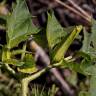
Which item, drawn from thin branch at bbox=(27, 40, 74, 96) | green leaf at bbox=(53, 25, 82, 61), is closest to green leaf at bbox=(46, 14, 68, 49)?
green leaf at bbox=(53, 25, 82, 61)

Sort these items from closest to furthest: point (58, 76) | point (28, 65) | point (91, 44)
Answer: point (28, 65)
point (91, 44)
point (58, 76)

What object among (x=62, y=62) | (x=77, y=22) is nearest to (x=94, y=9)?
(x=77, y=22)

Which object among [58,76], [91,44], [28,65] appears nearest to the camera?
[28,65]

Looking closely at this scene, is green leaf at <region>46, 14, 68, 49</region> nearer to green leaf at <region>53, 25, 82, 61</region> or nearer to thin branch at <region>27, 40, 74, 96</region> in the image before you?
green leaf at <region>53, 25, 82, 61</region>

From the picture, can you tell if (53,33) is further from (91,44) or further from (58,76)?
(58,76)

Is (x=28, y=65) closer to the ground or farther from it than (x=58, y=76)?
farther from it

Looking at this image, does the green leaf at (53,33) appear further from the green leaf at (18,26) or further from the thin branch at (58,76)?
the thin branch at (58,76)

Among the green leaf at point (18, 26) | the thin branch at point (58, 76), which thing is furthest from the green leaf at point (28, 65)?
the thin branch at point (58, 76)

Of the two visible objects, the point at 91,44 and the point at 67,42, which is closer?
the point at 67,42

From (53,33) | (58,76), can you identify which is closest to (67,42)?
(53,33)

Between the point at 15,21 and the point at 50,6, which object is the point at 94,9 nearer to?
the point at 50,6
